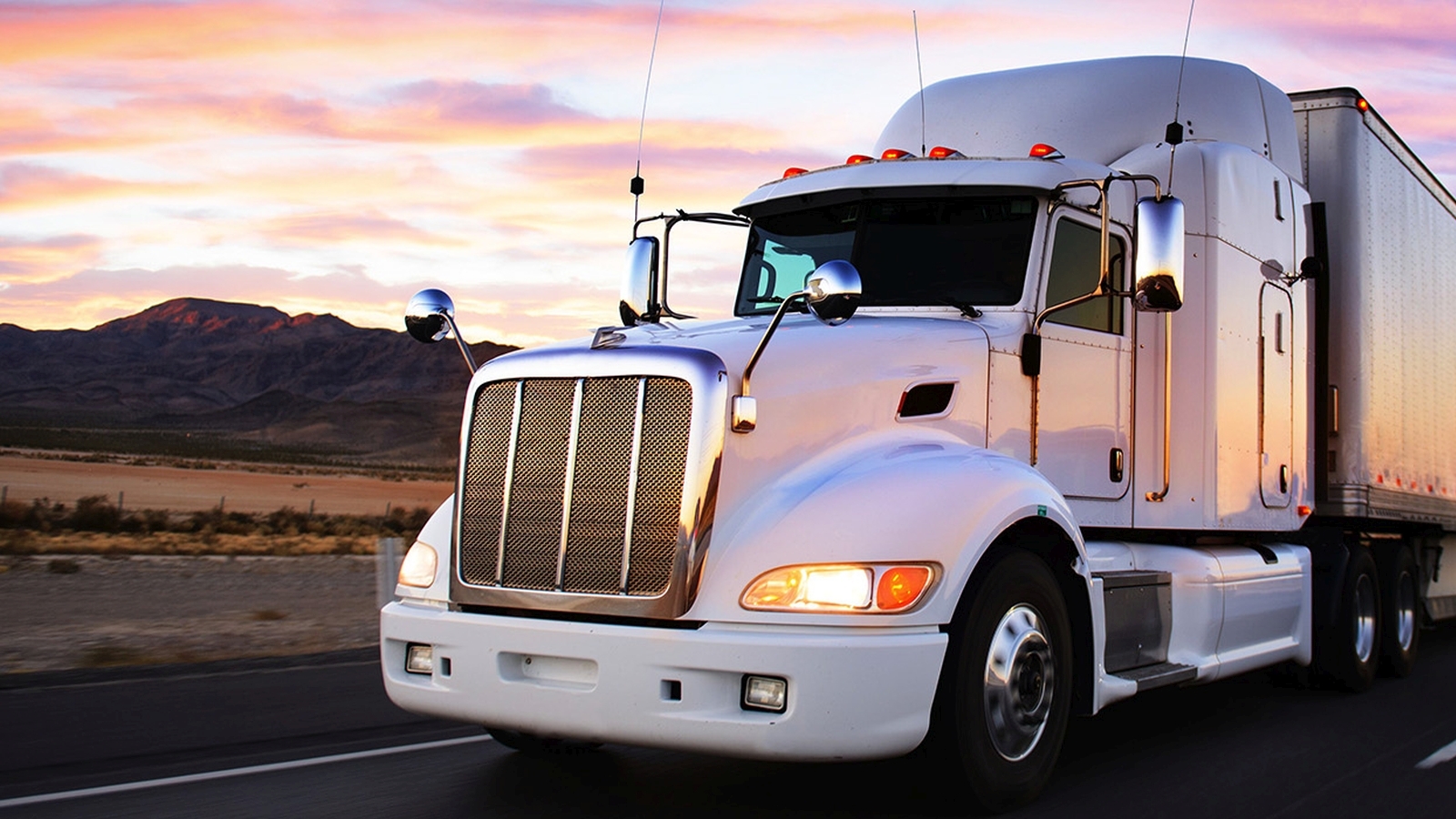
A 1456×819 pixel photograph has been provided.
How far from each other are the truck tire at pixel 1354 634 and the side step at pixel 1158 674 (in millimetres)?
2832

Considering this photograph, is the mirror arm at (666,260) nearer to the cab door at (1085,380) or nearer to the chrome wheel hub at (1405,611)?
the cab door at (1085,380)

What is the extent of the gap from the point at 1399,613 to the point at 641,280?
6.67 metres

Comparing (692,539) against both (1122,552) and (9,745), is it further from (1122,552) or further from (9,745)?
(9,745)

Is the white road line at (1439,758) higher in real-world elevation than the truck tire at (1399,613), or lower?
lower

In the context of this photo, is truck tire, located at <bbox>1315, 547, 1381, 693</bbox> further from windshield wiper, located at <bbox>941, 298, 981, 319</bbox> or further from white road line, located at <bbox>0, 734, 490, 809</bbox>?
white road line, located at <bbox>0, 734, 490, 809</bbox>

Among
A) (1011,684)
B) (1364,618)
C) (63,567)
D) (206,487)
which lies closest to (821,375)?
(1011,684)

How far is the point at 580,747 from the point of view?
23.5 feet

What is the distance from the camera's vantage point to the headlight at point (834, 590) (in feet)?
17.7

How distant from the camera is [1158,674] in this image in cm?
733

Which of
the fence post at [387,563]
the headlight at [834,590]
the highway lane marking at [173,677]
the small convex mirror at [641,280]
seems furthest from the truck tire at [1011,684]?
the fence post at [387,563]

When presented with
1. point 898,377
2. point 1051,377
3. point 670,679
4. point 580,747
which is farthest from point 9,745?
point 1051,377

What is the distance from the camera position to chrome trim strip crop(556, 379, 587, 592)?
589 cm

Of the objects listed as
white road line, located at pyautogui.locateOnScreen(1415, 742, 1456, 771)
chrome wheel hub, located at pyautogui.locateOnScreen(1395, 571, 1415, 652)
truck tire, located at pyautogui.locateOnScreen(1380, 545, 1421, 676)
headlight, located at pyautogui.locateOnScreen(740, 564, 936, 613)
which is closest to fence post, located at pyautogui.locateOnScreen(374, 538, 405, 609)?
truck tire, located at pyautogui.locateOnScreen(1380, 545, 1421, 676)

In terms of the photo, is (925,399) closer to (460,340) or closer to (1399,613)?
(460,340)
